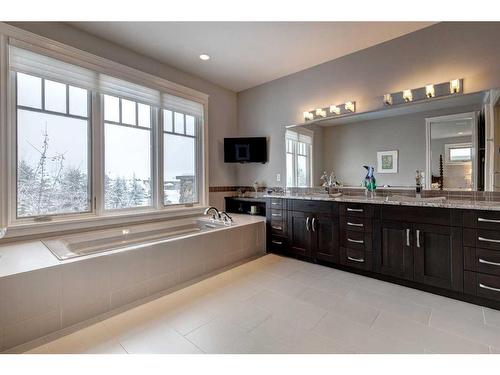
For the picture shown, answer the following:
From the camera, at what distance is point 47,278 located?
1746mm

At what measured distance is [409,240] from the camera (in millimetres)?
2418

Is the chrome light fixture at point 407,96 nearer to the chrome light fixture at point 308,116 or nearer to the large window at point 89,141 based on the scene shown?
the chrome light fixture at point 308,116

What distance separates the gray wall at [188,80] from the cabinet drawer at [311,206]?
1.67 meters

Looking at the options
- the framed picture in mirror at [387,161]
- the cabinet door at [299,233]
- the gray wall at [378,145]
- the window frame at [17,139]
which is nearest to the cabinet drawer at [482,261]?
the gray wall at [378,145]

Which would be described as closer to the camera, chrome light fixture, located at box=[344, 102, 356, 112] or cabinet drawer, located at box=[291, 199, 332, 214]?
cabinet drawer, located at box=[291, 199, 332, 214]

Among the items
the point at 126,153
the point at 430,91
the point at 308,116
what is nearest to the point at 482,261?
the point at 430,91

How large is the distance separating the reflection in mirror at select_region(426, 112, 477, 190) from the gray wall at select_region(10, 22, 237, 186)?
3059 mm

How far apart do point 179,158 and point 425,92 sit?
332 cm

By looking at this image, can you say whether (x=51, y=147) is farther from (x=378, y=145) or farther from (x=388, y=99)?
(x=388, y=99)

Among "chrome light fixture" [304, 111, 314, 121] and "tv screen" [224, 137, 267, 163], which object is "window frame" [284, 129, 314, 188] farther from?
"tv screen" [224, 137, 267, 163]

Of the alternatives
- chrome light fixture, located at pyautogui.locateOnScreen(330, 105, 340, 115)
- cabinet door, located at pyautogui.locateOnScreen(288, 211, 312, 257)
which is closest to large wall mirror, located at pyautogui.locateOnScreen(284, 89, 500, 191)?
chrome light fixture, located at pyautogui.locateOnScreen(330, 105, 340, 115)

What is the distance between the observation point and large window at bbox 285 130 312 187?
377 cm
